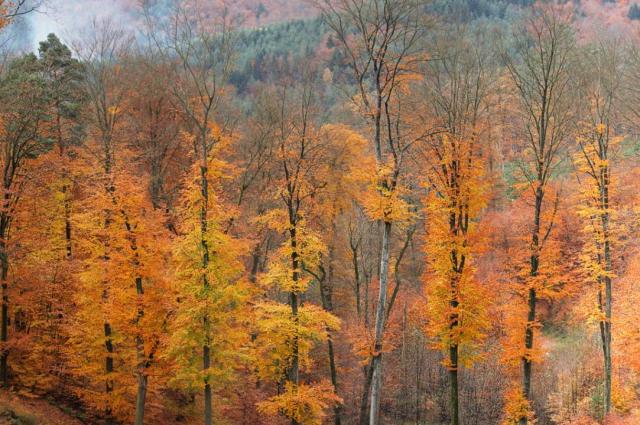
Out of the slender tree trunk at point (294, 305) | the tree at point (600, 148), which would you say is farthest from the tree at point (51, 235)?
the tree at point (600, 148)

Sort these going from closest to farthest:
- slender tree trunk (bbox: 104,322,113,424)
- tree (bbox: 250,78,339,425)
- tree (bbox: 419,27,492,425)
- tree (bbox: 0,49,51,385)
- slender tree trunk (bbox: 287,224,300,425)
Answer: tree (bbox: 419,27,492,425), tree (bbox: 0,49,51,385), slender tree trunk (bbox: 104,322,113,424), tree (bbox: 250,78,339,425), slender tree trunk (bbox: 287,224,300,425)

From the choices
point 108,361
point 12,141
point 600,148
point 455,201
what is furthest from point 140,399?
point 600,148

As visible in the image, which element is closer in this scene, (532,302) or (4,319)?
(532,302)

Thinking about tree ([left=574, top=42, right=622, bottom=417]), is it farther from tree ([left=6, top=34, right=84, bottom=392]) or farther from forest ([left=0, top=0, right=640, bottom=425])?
Answer: tree ([left=6, top=34, right=84, bottom=392])

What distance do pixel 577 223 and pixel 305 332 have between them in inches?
877

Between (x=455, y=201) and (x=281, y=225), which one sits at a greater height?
(x=455, y=201)

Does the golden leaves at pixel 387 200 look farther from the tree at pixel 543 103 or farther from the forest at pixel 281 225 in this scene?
the tree at pixel 543 103

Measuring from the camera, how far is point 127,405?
18.3 m

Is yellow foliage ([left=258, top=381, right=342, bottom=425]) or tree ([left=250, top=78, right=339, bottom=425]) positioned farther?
tree ([left=250, top=78, right=339, bottom=425])

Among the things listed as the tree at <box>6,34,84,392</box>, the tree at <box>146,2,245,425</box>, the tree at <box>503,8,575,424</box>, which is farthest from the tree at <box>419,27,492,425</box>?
the tree at <box>6,34,84,392</box>

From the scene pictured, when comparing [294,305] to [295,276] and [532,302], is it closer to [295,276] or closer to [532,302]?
[295,276]

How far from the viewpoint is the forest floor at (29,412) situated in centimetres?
1526

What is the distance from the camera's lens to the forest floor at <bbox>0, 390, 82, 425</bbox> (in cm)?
1526

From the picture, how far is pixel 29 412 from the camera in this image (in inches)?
635
